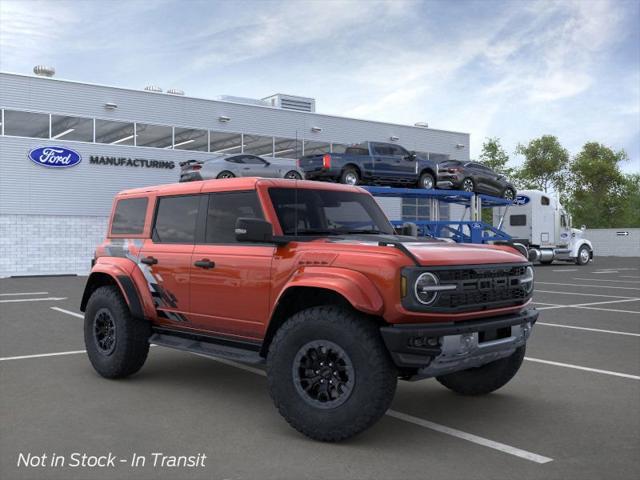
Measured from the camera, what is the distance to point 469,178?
948 inches

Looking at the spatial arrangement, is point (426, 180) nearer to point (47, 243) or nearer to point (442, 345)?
point (47, 243)

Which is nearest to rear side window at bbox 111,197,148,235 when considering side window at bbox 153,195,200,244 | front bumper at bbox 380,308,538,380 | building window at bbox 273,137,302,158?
side window at bbox 153,195,200,244

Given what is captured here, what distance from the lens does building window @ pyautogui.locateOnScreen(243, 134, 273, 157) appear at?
31578 mm

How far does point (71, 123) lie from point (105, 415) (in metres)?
24.1

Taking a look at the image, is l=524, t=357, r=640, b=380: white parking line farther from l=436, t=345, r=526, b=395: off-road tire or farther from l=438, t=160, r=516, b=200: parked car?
l=438, t=160, r=516, b=200: parked car

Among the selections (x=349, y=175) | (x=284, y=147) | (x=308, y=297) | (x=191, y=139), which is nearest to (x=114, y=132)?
(x=191, y=139)

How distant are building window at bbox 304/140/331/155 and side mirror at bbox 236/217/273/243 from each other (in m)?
28.5

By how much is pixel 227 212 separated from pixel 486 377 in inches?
109

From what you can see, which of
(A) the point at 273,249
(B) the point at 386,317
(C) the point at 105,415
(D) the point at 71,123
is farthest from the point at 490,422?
(D) the point at 71,123

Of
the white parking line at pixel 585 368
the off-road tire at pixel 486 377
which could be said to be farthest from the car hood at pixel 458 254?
the white parking line at pixel 585 368

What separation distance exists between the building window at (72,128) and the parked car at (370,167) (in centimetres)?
1228

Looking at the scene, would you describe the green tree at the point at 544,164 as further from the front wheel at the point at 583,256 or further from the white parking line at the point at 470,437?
the white parking line at the point at 470,437

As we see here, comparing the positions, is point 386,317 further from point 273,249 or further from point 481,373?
point 481,373

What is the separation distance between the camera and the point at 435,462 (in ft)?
13.8
